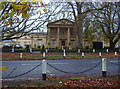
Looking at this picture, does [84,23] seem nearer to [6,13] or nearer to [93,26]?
[93,26]

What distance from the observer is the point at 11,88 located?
163 inches

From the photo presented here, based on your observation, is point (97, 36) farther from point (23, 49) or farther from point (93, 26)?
point (23, 49)

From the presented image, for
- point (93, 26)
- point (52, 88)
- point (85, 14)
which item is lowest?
point (52, 88)

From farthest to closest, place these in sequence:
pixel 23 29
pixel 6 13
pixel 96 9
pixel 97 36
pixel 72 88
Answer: pixel 97 36, pixel 96 9, pixel 72 88, pixel 23 29, pixel 6 13

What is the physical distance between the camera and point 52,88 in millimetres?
4145

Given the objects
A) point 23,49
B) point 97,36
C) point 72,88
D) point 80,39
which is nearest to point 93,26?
point 80,39

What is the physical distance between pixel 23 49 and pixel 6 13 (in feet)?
55.8

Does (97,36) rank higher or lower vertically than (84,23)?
lower

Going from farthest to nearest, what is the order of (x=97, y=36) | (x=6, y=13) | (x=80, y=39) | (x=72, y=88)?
(x=97, y=36) → (x=80, y=39) → (x=72, y=88) → (x=6, y=13)

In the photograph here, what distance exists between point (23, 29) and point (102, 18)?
15208mm

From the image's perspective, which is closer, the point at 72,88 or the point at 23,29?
the point at 23,29

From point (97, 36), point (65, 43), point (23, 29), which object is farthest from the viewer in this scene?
point (65, 43)

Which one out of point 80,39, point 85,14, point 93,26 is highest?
point 85,14

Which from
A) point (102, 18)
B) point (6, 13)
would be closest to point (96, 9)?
point (102, 18)
